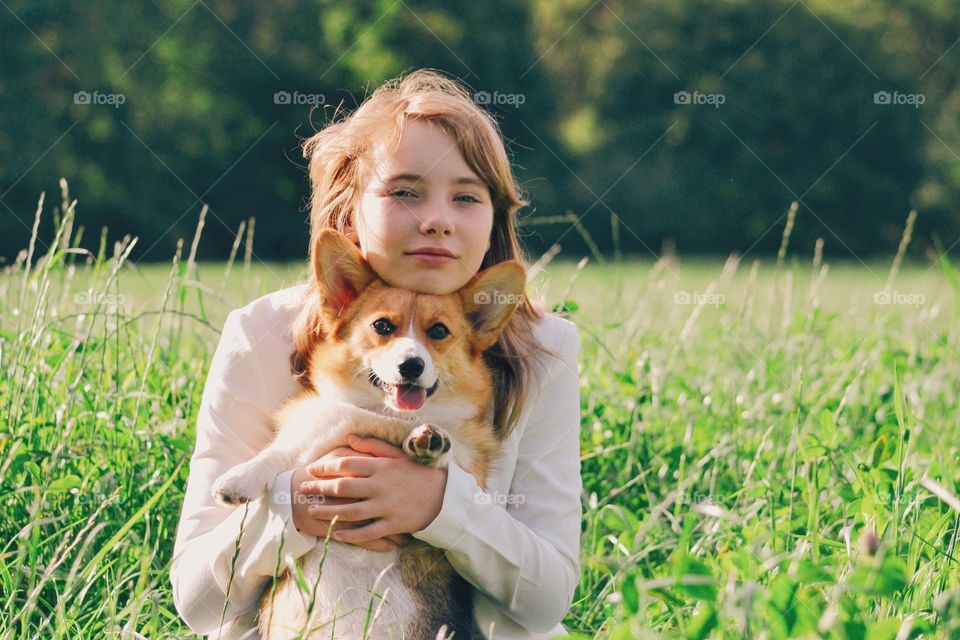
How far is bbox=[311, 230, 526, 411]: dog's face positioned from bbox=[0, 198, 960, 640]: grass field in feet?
1.69

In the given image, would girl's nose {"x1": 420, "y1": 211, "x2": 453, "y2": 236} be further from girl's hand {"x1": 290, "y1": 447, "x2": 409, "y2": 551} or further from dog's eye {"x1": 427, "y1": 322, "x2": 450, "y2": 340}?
girl's hand {"x1": 290, "y1": 447, "x2": 409, "y2": 551}

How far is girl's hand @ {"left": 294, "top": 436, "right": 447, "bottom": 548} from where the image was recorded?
7.14 feet

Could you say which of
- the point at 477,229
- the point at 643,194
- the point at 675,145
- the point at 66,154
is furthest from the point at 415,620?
the point at 675,145

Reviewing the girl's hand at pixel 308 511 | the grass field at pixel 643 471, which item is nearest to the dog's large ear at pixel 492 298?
the girl's hand at pixel 308 511

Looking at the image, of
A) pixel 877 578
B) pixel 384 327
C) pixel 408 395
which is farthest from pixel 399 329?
pixel 877 578

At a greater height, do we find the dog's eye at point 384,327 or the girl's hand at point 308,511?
the dog's eye at point 384,327

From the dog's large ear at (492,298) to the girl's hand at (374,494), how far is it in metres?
0.37

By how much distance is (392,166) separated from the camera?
2441 mm

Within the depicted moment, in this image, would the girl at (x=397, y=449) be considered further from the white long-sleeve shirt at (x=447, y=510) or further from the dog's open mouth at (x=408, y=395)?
the dog's open mouth at (x=408, y=395)

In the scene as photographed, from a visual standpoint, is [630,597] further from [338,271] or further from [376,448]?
[338,271]

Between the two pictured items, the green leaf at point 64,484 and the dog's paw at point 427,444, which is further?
the green leaf at point 64,484

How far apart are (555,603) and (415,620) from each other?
14.2 inches

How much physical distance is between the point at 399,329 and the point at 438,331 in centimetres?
9

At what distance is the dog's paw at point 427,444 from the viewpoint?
2.15 m
